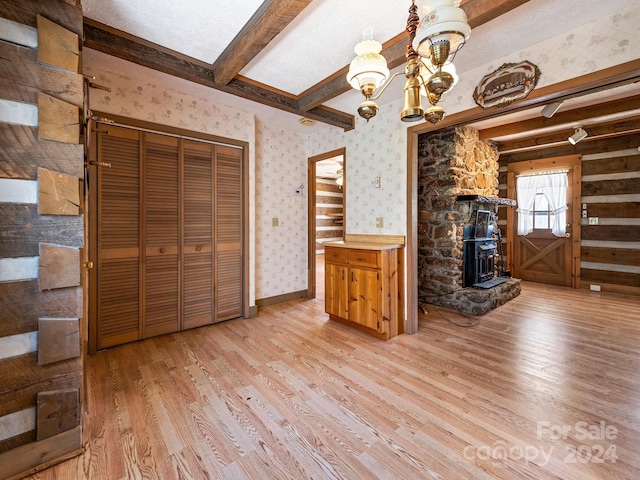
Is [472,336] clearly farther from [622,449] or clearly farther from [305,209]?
[305,209]

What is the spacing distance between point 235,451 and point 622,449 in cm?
208

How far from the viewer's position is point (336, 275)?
3.31 meters

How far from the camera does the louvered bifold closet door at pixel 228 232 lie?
3268mm

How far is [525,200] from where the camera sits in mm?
5516

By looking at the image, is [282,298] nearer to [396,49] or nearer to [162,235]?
[162,235]

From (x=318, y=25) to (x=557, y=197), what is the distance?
18.3 ft

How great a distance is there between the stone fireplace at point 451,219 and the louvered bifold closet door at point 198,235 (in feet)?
9.78

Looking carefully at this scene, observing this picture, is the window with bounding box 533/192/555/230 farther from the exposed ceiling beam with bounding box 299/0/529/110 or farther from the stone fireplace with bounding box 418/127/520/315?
the exposed ceiling beam with bounding box 299/0/529/110

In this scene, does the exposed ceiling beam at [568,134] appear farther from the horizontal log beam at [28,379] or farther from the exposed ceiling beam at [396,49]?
the horizontal log beam at [28,379]

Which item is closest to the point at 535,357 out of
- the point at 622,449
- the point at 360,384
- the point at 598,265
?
the point at 622,449

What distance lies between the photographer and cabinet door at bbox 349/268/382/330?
291cm

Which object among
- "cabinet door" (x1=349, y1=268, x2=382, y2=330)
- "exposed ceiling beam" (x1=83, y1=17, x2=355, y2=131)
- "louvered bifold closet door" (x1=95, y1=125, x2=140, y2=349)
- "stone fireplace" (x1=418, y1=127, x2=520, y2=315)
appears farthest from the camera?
"stone fireplace" (x1=418, y1=127, x2=520, y2=315)

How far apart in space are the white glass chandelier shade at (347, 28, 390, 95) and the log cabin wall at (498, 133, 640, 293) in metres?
5.33

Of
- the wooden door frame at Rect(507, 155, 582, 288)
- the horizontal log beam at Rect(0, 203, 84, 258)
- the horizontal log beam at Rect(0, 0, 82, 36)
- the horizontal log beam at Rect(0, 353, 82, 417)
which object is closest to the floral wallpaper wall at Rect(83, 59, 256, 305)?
the horizontal log beam at Rect(0, 0, 82, 36)
